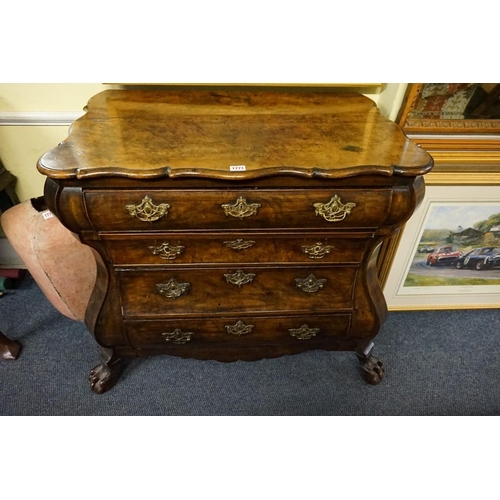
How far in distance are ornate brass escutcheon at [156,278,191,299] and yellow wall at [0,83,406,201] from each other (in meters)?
0.84

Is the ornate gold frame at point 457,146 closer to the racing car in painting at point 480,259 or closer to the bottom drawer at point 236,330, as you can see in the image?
the racing car in painting at point 480,259

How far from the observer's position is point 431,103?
143cm

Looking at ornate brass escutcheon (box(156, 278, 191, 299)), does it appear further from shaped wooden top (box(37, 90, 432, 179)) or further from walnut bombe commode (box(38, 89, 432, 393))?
shaped wooden top (box(37, 90, 432, 179))

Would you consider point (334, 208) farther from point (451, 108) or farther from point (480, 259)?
point (480, 259)

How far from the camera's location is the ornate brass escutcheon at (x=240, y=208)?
1060 millimetres

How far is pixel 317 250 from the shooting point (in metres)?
1.21

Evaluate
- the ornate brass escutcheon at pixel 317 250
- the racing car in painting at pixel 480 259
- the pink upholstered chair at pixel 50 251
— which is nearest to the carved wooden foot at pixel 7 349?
the pink upholstered chair at pixel 50 251

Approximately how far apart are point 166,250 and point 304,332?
0.62m

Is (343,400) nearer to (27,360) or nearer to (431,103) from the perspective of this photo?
(431,103)

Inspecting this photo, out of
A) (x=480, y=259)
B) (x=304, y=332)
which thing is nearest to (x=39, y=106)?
(x=304, y=332)

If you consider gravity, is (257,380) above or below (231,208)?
below

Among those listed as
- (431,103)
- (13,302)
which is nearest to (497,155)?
(431,103)

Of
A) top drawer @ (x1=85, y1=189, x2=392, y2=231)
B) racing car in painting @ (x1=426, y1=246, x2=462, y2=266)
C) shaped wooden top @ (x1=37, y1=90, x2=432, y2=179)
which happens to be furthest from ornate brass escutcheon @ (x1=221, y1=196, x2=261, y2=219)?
racing car in painting @ (x1=426, y1=246, x2=462, y2=266)

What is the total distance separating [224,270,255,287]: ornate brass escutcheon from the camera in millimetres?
1272
